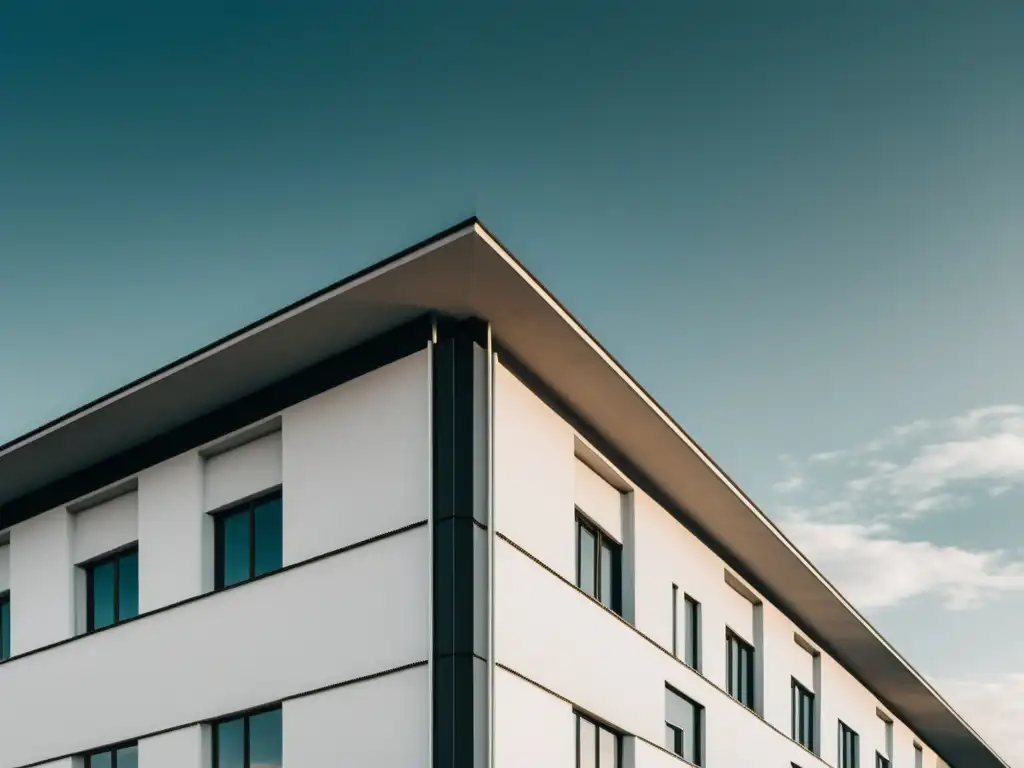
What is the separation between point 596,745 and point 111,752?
22.4 ft

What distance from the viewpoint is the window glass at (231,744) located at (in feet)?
55.4

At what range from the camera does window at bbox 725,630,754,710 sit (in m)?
24.6

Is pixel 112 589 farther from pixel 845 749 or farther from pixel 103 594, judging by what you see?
pixel 845 749

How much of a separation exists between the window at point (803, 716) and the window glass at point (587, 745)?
37.5 ft

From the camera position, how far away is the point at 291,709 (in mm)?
16156

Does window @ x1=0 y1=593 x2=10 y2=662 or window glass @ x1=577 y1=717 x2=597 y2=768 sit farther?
window @ x1=0 y1=593 x2=10 y2=662

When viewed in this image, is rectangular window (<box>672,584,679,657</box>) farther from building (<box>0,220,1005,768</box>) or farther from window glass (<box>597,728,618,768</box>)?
window glass (<box>597,728,618,768</box>)

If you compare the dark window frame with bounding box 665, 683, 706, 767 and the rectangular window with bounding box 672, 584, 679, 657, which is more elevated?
the rectangular window with bounding box 672, 584, 679, 657

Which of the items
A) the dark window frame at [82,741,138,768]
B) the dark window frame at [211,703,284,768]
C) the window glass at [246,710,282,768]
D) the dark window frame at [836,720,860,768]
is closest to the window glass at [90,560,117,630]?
the dark window frame at [82,741,138,768]

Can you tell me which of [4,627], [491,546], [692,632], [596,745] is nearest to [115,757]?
[4,627]

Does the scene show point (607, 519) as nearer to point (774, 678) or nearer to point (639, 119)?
point (639, 119)

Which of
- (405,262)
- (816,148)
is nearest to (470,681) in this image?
(405,262)

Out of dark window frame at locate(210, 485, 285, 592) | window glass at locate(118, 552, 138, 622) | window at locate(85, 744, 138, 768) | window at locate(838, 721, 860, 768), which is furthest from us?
window at locate(838, 721, 860, 768)

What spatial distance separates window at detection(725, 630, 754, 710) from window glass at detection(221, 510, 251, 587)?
33.4 feet
